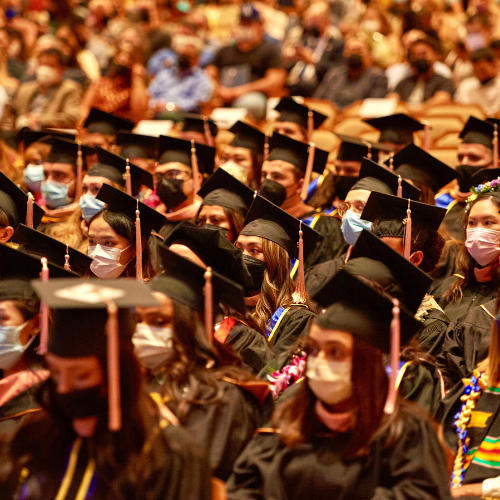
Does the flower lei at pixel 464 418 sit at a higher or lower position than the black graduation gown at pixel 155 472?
lower

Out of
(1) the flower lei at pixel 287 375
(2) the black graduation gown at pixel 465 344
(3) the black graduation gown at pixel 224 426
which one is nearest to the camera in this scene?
(3) the black graduation gown at pixel 224 426

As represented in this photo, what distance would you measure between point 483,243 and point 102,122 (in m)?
4.31

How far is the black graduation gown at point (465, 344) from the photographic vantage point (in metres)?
3.56

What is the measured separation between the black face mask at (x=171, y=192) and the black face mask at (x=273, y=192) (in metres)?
0.63

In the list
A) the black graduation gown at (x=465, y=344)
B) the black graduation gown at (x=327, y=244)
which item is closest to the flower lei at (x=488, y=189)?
the black graduation gown at (x=465, y=344)

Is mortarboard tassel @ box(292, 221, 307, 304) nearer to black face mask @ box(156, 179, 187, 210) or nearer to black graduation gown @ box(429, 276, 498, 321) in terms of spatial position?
black graduation gown @ box(429, 276, 498, 321)

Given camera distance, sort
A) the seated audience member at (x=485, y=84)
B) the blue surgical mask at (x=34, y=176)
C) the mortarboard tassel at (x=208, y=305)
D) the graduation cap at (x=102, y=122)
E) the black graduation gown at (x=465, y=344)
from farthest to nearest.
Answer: the seated audience member at (x=485, y=84) < the graduation cap at (x=102, y=122) < the blue surgical mask at (x=34, y=176) < the black graduation gown at (x=465, y=344) < the mortarboard tassel at (x=208, y=305)

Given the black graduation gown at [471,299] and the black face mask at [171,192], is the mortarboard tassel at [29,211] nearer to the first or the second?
the black face mask at [171,192]

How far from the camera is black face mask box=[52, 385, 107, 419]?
2369mm

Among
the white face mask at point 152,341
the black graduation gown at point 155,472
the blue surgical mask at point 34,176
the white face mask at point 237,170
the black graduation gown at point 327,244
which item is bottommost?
the black graduation gown at point 327,244

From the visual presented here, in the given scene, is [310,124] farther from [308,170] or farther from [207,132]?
[308,170]

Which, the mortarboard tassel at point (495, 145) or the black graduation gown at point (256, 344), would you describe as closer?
the black graduation gown at point (256, 344)

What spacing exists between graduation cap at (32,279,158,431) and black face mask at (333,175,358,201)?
12.0 feet

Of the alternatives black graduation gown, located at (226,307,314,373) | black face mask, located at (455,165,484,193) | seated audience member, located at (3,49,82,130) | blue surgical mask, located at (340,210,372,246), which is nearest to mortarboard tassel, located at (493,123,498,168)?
black face mask, located at (455,165,484,193)
